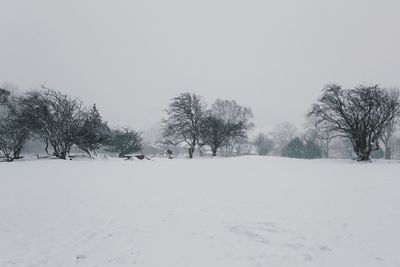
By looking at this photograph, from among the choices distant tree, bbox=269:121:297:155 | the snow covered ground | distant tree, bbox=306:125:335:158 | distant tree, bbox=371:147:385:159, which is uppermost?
distant tree, bbox=269:121:297:155

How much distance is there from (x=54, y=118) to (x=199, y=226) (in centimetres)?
2186

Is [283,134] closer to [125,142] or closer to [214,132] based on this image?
[214,132]

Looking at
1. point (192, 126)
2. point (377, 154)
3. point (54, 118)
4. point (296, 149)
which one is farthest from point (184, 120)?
point (377, 154)

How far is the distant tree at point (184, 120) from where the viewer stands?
3591 cm

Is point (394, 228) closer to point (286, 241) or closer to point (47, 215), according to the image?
point (286, 241)

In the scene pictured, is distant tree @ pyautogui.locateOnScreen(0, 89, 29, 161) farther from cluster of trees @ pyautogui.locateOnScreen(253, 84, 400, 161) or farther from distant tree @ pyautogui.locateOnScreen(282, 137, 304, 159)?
distant tree @ pyautogui.locateOnScreen(282, 137, 304, 159)

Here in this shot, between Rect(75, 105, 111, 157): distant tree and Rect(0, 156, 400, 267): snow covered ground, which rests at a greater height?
Rect(75, 105, 111, 157): distant tree

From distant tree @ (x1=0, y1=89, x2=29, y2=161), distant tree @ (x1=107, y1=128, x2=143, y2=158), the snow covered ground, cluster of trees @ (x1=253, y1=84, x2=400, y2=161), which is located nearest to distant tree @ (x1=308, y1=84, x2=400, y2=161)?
cluster of trees @ (x1=253, y1=84, x2=400, y2=161)

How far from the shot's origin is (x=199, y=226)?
5.06 metres

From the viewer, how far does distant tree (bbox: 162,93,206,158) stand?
35906 mm

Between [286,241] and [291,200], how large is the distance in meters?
2.91

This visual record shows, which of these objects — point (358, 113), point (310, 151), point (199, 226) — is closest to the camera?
point (199, 226)

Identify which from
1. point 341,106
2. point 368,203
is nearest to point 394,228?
point 368,203

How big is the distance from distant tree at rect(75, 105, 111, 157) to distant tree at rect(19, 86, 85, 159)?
0.50m
